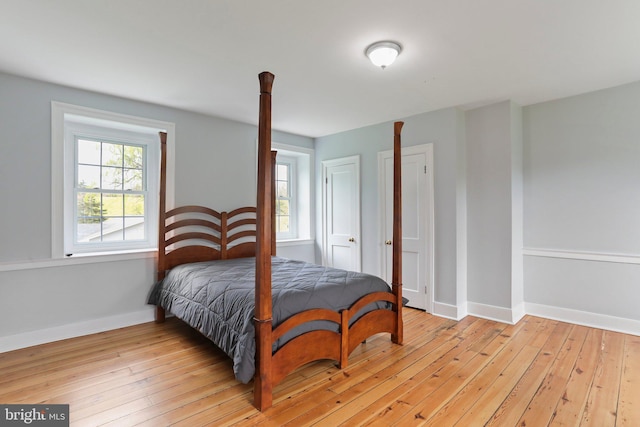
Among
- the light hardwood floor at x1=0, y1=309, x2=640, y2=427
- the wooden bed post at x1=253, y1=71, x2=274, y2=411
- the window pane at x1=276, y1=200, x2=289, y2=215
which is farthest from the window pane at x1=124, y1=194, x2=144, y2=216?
the wooden bed post at x1=253, y1=71, x2=274, y2=411

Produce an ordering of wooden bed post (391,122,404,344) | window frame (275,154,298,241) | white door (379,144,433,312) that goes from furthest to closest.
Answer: window frame (275,154,298,241) → white door (379,144,433,312) → wooden bed post (391,122,404,344)

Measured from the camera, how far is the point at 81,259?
Result: 3.22m

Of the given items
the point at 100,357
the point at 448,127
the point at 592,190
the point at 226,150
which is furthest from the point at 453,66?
the point at 100,357

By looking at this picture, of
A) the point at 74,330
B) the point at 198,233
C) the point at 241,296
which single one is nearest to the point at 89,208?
the point at 198,233

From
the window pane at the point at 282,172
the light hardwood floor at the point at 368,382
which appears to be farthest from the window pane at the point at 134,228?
the window pane at the point at 282,172

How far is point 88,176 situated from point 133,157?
1.68ft

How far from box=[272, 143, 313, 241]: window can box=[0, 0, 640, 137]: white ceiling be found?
→ 1.75 m

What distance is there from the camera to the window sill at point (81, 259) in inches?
115

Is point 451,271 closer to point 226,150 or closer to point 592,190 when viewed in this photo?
point 592,190

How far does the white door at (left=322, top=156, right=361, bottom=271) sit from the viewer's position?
189 inches

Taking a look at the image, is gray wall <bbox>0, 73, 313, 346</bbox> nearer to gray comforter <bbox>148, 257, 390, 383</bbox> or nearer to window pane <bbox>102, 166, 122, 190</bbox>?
gray comforter <bbox>148, 257, 390, 383</bbox>

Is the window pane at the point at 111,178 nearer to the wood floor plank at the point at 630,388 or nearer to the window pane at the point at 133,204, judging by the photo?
the window pane at the point at 133,204

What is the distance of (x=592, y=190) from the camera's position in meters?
3.41

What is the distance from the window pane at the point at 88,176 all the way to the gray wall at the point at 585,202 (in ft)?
16.0
